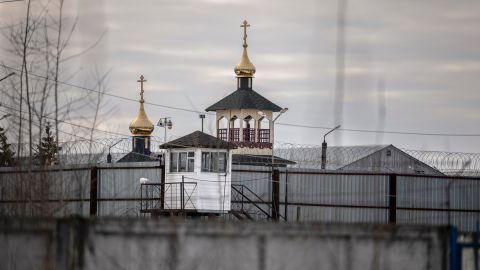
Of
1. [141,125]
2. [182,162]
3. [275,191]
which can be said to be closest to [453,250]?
[182,162]

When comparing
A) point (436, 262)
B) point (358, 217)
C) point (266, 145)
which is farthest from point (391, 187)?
point (436, 262)

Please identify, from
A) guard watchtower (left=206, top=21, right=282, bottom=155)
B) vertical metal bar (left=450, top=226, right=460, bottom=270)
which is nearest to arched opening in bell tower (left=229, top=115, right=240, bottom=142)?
guard watchtower (left=206, top=21, right=282, bottom=155)

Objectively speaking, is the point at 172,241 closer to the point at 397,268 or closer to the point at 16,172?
the point at 397,268

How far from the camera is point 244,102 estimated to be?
5150cm

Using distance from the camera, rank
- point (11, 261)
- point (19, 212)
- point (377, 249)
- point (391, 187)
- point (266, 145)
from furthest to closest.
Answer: point (266, 145) → point (391, 187) → point (19, 212) → point (11, 261) → point (377, 249)

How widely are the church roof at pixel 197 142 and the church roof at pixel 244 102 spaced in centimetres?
1831

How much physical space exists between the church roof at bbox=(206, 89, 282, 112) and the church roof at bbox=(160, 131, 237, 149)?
18307 millimetres

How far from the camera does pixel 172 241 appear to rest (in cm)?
1161

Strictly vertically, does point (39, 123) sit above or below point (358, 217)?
above

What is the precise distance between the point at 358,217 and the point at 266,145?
54.1ft

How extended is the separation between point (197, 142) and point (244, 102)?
65.1 feet

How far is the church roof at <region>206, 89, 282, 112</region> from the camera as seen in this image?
168 ft

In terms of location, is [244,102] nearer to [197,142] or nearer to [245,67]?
[245,67]

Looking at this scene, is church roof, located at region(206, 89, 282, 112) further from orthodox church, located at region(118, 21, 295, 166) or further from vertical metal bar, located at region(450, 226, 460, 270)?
vertical metal bar, located at region(450, 226, 460, 270)
